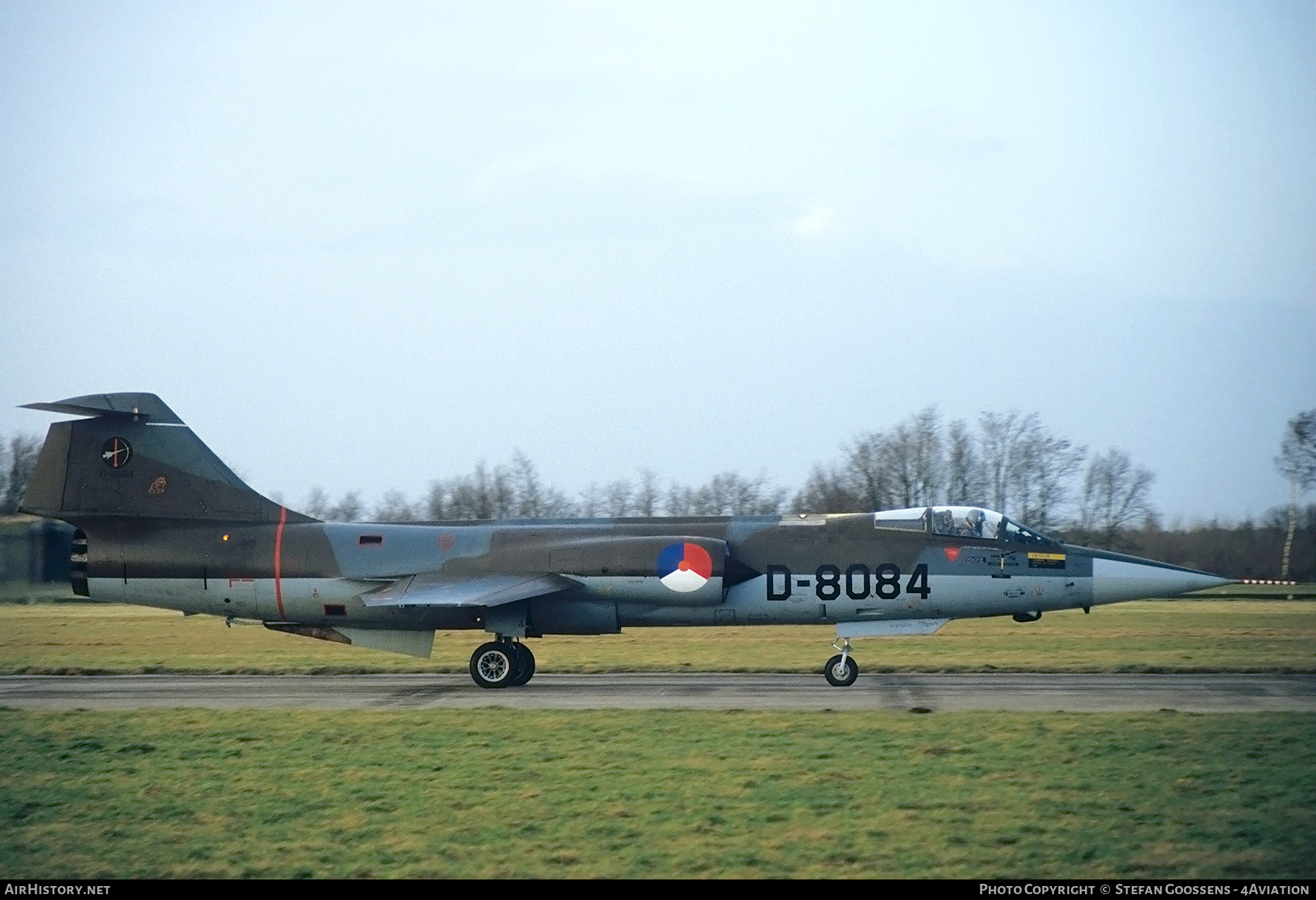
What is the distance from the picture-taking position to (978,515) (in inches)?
778

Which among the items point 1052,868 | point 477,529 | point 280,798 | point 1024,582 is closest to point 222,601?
point 477,529

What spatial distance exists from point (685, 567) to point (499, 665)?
11.2 feet

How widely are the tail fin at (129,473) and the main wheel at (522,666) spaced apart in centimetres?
489

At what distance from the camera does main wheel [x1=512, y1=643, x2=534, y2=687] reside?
1998 centimetres

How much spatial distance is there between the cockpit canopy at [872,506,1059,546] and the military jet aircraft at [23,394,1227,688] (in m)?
0.03

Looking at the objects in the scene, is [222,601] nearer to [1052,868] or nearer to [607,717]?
[607,717]

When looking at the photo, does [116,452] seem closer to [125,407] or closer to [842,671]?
[125,407]

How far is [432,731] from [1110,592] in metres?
10.9

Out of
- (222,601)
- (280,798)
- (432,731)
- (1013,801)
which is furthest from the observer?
(222,601)

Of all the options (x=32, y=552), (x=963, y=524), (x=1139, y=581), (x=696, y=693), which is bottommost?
(x=696, y=693)

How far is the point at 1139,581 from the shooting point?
757 inches

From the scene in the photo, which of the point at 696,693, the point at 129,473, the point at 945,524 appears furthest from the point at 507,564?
the point at 945,524

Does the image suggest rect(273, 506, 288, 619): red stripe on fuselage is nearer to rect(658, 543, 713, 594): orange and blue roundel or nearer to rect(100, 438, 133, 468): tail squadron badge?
rect(100, 438, 133, 468): tail squadron badge

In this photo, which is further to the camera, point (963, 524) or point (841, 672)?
point (963, 524)
